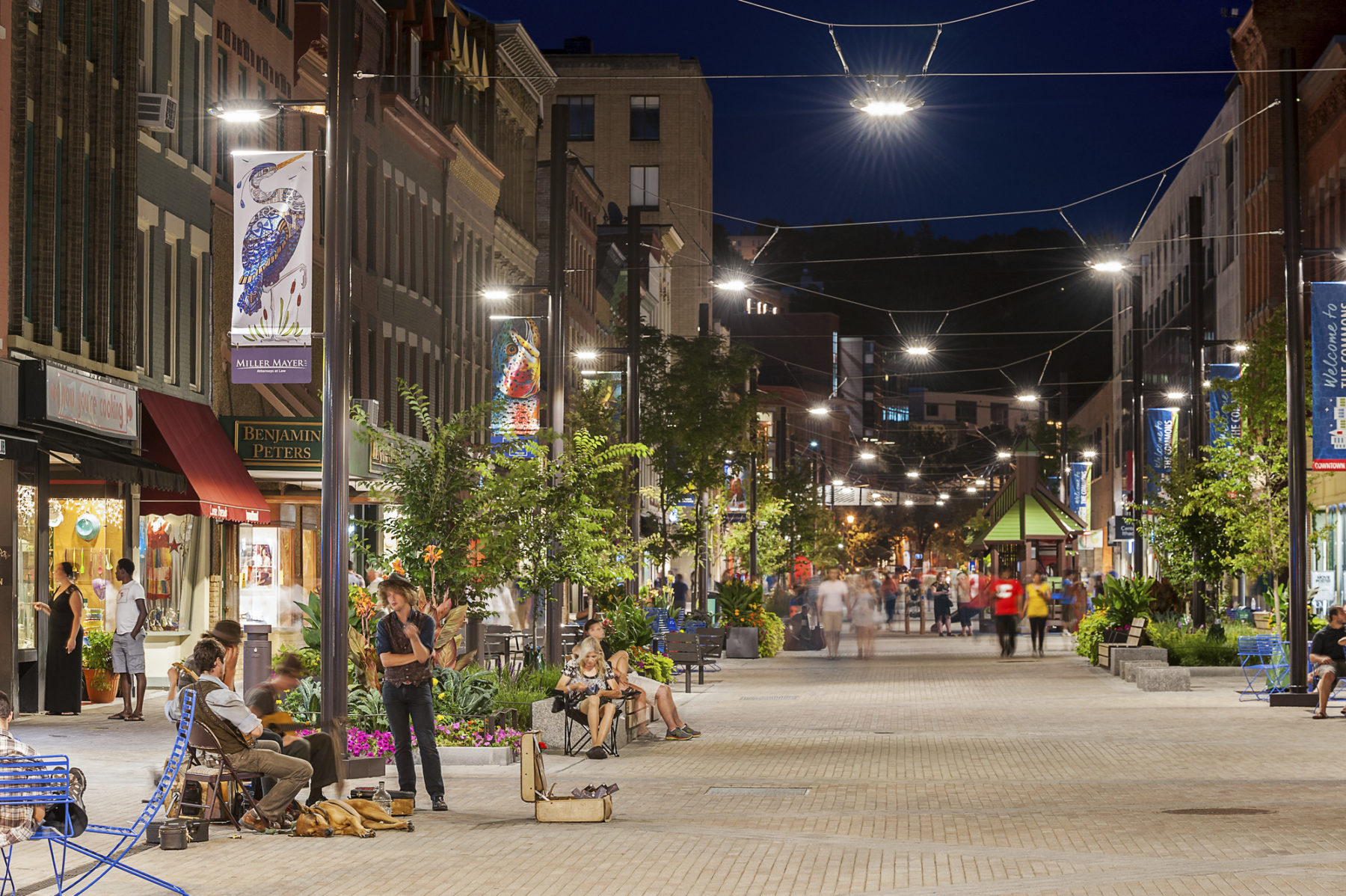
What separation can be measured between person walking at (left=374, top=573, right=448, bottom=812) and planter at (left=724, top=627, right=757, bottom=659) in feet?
84.1

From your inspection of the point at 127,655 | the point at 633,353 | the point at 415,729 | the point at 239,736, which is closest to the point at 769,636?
the point at 633,353

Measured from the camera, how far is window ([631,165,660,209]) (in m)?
96.2

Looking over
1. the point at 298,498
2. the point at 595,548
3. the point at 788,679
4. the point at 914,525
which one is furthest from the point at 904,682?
the point at 914,525

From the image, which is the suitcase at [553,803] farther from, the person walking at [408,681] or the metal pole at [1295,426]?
the metal pole at [1295,426]

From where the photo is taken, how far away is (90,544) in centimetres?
2738

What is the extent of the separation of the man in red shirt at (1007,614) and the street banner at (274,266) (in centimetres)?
2399

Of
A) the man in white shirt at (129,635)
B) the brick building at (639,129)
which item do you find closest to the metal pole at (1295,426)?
the man in white shirt at (129,635)

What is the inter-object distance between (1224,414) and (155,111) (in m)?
19.7

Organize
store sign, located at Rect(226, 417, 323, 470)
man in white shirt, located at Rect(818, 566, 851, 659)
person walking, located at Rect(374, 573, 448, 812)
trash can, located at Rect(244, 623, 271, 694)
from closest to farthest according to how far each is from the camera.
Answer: person walking, located at Rect(374, 573, 448, 812) → trash can, located at Rect(244, 623, 271, 694) → store sign, located at Rect(226, 417, 323, 470) → man in white shirt, located at Rect(818, 566, 851, 659)

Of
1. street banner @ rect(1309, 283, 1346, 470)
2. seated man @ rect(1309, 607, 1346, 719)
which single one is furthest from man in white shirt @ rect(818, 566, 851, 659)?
seated man @ rect(1309, 607, 1346, 719)

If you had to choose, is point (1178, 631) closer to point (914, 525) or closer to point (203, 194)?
point (203, 194)

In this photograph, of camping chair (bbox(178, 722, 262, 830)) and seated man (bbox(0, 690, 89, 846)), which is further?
camping chair (bbox(178, 722, 262, 830))

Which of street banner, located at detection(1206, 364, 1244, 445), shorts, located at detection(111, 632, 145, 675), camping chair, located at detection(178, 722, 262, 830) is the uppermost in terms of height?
street banner, located at detection(1206, 364, 1244, 445)

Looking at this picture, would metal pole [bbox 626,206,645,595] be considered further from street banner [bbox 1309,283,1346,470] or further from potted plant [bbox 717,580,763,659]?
street banner [bbox 1309,283,1346,470]
